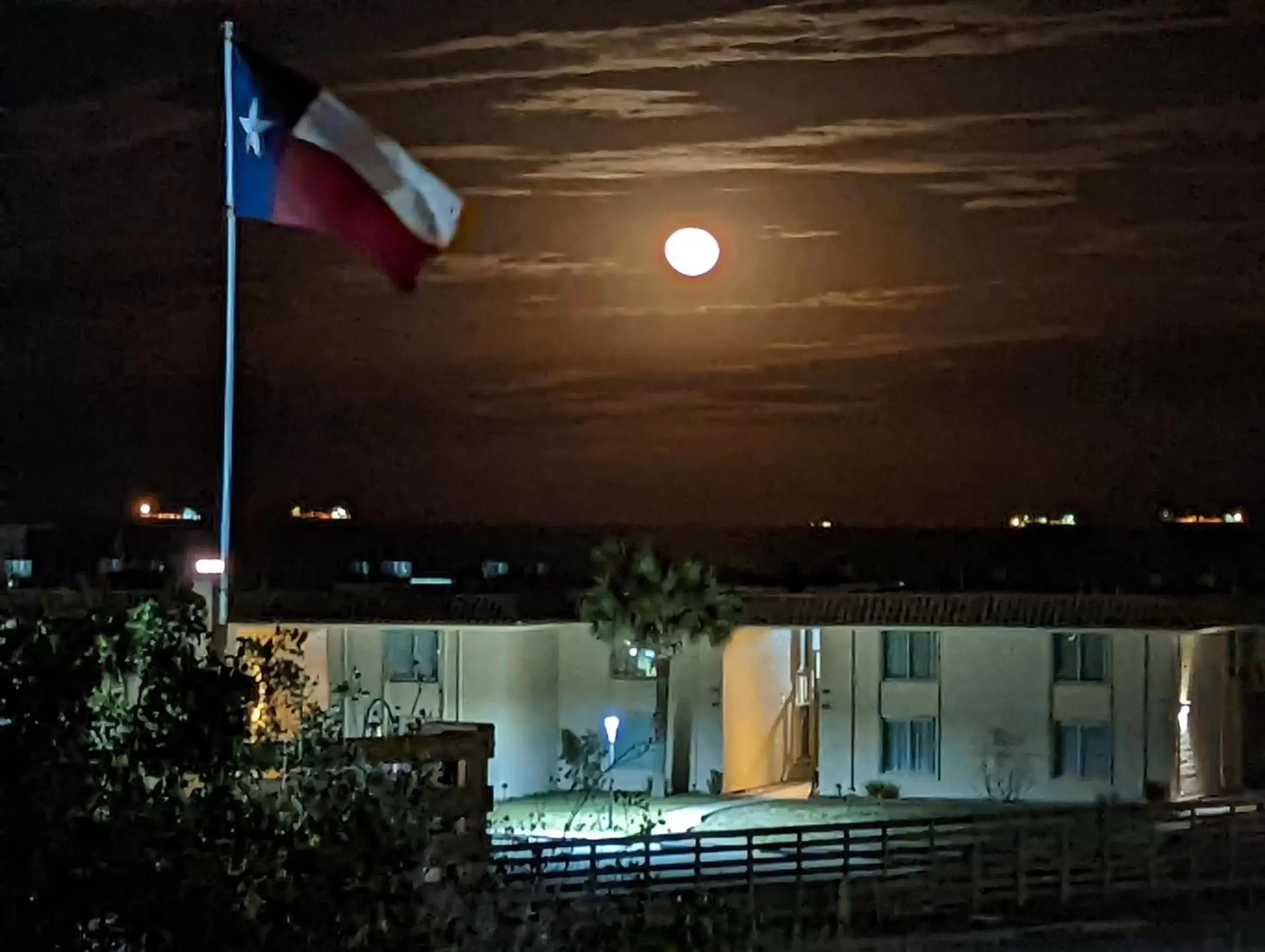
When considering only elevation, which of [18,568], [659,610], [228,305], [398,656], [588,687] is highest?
[228,305]

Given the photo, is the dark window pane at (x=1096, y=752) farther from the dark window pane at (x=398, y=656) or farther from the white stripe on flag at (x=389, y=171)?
the white stripe on flag at (x=389, y=171)

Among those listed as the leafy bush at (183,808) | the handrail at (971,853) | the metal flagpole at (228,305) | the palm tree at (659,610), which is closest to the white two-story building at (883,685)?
the palm tree at (659,610)

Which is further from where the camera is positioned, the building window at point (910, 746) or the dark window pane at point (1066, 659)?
the building window at point (910, 746)

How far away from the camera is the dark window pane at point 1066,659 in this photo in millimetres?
39938

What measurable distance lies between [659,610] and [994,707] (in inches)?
268

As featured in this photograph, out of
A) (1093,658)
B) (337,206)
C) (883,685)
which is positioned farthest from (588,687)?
(337,206)

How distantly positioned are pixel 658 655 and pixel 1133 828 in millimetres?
11873

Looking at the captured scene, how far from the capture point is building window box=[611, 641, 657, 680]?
42.3m

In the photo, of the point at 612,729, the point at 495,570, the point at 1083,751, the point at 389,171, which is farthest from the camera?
the point at 495,570

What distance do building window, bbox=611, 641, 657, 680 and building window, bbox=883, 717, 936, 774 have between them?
5081 millimetres

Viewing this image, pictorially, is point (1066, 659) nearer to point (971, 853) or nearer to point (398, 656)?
point (971, 853)

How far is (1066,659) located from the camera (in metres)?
40.0

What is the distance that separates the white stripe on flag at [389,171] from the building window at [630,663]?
24263 millimetres

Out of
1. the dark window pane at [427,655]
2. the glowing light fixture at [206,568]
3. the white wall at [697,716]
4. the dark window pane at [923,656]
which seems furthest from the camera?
the white wall at [697,716]
